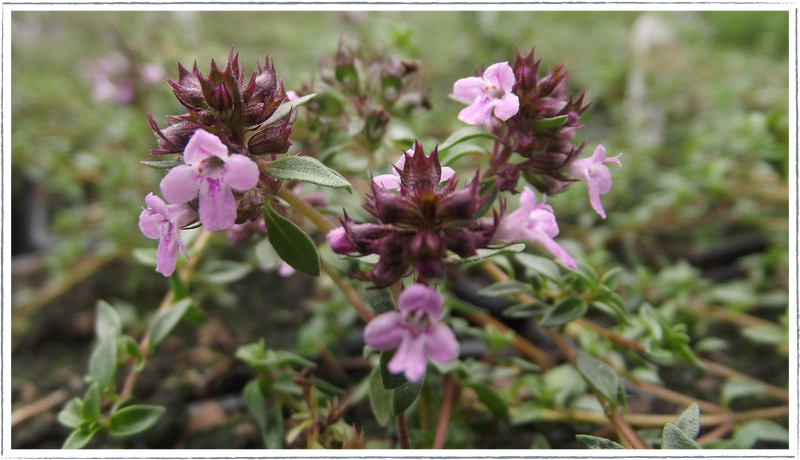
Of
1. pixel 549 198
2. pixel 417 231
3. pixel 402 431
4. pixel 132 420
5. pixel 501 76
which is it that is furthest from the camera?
pixel 549 198

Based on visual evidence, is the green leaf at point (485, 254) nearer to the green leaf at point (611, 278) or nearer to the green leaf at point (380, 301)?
the green leaf at point (380, 301)

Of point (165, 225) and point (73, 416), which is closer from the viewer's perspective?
Result: point (165, 225)

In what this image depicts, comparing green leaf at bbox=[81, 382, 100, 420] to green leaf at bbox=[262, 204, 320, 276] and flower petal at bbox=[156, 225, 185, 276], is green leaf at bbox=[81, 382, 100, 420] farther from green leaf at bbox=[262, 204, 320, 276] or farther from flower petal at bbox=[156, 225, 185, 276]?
green leaf at bbox=[262, 204, 320, 276]

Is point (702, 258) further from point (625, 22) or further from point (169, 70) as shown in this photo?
point (625, 22)

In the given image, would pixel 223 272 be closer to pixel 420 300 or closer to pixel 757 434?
pixel 420 300

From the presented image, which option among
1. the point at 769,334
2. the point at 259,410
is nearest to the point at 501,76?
the point at 259,410

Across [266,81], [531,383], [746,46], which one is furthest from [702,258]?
[746,46]
